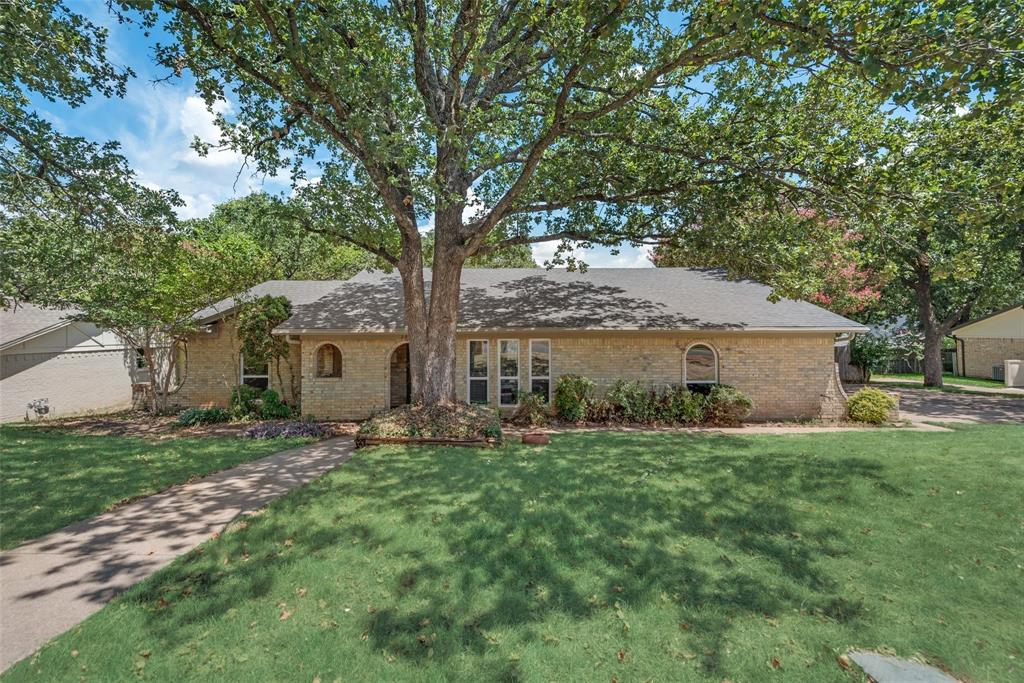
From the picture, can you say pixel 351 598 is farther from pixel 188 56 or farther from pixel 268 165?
pixel 268 165

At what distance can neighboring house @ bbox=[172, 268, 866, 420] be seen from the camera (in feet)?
41.2

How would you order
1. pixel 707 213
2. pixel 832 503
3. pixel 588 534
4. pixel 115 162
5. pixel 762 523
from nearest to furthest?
1. pixel 588 534
2. pixel 762 523
3. pixel 832 503
4. pixel 115 162
5. pixel 707 213

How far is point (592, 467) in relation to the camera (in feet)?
23.7

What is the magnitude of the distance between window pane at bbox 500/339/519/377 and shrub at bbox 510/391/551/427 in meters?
1.05

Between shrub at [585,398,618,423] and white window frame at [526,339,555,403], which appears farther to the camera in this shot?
white window frame at [526,339,555,403]

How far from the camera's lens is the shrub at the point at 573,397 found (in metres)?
12.1

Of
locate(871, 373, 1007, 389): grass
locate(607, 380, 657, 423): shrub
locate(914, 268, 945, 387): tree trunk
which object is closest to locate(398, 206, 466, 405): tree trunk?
locate(607, 380, 657, 423): shrub

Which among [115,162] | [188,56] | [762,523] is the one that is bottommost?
[762,523]

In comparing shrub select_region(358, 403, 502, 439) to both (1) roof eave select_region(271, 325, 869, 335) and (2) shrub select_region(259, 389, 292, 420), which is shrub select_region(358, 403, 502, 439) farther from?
(2) shrub select_region(259, 389, 292, 420)

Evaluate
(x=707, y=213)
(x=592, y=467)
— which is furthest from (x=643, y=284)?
(x=592, y=467)

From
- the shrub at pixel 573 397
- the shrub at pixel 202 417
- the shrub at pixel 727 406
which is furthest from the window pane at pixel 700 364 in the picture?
the shrub at pixel 202 417

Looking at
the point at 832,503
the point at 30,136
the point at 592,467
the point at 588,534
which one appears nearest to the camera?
the point at 588,534

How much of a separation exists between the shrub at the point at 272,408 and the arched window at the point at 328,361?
1302 millimetres

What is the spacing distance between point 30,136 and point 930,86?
1357 cm
